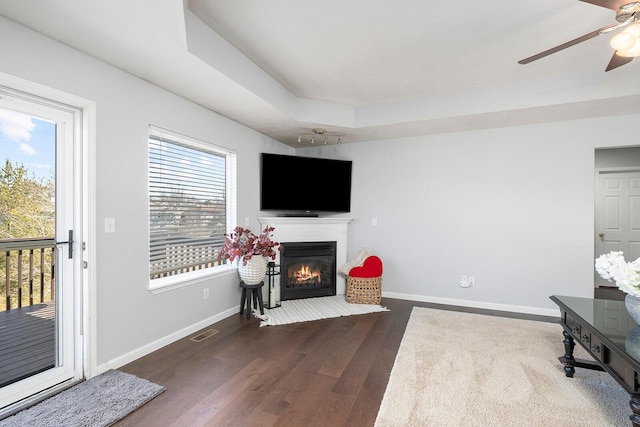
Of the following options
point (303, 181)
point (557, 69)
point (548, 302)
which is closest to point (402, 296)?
point (548, 302)

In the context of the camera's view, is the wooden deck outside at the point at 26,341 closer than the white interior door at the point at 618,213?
Yes

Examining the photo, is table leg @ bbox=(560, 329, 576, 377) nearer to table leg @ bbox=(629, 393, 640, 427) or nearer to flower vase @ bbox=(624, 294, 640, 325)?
flower vase @ bbox=(624, 294, 640, 325)

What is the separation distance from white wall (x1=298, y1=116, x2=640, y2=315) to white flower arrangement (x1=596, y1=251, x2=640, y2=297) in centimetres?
205

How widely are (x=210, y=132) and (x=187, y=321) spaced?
199 centimetres

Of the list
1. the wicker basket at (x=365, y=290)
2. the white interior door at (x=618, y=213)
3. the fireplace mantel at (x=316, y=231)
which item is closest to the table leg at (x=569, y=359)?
the wicker basket at (x=365, y=290)

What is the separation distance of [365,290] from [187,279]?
7.29 ft

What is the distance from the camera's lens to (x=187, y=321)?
2938 mm

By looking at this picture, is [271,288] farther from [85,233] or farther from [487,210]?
[487,210]

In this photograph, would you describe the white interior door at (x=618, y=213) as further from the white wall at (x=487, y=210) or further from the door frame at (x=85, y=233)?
the door frame at (x=85, y=233)

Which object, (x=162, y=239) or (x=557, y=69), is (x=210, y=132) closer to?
(x=162, y=239)

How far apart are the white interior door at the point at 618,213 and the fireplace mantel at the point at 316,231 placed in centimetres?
445

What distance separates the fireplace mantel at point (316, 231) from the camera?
419cm

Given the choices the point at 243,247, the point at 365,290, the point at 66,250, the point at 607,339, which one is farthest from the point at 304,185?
the point at 607,339

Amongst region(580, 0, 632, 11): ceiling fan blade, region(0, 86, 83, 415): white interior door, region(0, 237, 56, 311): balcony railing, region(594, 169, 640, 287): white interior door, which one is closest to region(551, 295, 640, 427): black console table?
region(580, 0, 632, 11): ceiling fan blade
